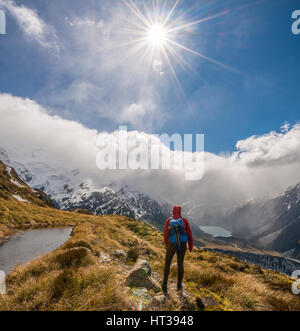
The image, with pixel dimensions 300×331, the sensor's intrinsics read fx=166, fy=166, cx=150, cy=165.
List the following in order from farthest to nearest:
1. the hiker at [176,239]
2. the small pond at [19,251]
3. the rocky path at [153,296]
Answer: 1. the small pond at [19,251]
2. the hiker at [176,239]
3. the rocky path at [153,296]

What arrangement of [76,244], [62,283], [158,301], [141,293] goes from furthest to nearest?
[76,244], [141,293], [62,283], [158,301]

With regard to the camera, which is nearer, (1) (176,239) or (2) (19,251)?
(1) (176,239)

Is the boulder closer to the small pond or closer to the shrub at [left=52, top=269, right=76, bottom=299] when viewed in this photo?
the shrub at [left=52, top=269, right=76, bottom=299]

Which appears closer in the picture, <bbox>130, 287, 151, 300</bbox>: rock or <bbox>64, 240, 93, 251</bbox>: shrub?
<bbox>130, 287, 151, 300</bbox>: rock

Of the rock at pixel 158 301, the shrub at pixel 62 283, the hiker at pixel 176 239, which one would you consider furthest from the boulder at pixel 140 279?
the shrub at pixel 62 283

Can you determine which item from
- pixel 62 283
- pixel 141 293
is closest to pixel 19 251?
pixel 62 283

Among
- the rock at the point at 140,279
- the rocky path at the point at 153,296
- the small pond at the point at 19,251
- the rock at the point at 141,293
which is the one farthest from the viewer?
the small pond at the point at 19,251

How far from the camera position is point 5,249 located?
12555 millimetres

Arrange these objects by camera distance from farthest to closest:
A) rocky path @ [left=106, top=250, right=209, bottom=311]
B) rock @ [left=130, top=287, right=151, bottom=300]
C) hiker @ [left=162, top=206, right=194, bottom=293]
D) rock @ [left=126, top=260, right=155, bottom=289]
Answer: hiker @ [left=162, top=206, right=194, bottom=293] < rock @ [left=126, top=260, right=155, bottom=289] < rock @ [left=130, top=287, right=151, bottom=300] < rocky path @ [left=106, top=250, right=209, bottom=311]

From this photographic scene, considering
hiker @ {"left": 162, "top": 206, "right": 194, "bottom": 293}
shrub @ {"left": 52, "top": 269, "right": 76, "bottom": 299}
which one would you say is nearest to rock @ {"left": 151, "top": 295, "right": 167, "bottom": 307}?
hiker @ {"left": 162, "top": 206, "right": 194, "bottom": 293}

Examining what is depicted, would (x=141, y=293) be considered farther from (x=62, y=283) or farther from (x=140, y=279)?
(x=62, y=283)

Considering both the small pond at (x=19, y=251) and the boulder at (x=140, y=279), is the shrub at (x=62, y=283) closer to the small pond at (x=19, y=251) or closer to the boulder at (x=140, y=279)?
the boulder at (x=140, y=279)
